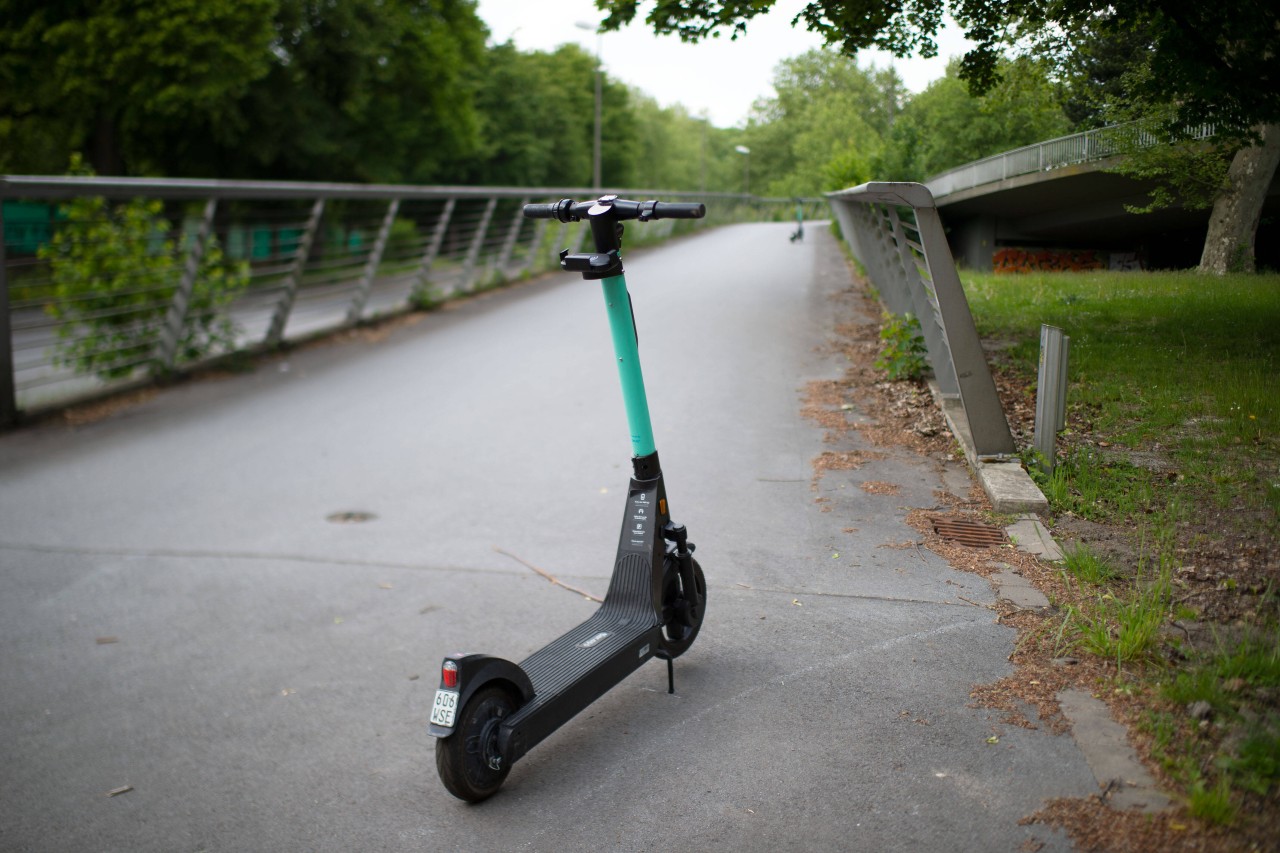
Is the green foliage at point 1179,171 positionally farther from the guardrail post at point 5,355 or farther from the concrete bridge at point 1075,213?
the guardrail post at point 5,355

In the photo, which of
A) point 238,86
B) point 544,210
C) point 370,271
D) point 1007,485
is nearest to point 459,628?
point 544,210

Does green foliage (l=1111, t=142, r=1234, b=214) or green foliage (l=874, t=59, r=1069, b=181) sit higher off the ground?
green foliage (l=874, t=59, r=1069, b=181)

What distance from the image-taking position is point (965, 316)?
5465mm

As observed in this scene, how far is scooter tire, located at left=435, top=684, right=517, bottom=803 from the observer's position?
10.4 ft

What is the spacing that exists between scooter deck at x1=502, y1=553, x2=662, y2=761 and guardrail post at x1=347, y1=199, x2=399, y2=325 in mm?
9597

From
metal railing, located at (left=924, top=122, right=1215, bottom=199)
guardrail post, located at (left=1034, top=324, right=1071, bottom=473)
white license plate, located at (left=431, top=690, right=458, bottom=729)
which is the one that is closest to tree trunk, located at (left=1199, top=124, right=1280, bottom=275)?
metal railing, located at (left=924, top=122, right=1215, bottom=199)

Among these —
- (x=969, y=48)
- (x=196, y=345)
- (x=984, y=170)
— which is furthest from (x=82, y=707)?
(x=196, y=345)

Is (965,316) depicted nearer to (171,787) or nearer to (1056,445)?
(1056,445)

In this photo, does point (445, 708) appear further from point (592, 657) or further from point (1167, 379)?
point (1167, 379)

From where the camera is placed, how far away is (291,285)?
11617 millimetres

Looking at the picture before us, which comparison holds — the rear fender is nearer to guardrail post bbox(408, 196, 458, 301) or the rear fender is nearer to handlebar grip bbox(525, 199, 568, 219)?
handlebar grip bbox(525, 199, 568, 219)

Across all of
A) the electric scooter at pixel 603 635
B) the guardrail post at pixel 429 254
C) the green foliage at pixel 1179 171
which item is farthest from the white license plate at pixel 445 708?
the guardrail post at pixel 429 254

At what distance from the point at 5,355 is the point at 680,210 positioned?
7365mm

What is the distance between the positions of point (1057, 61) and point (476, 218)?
10.8 m
